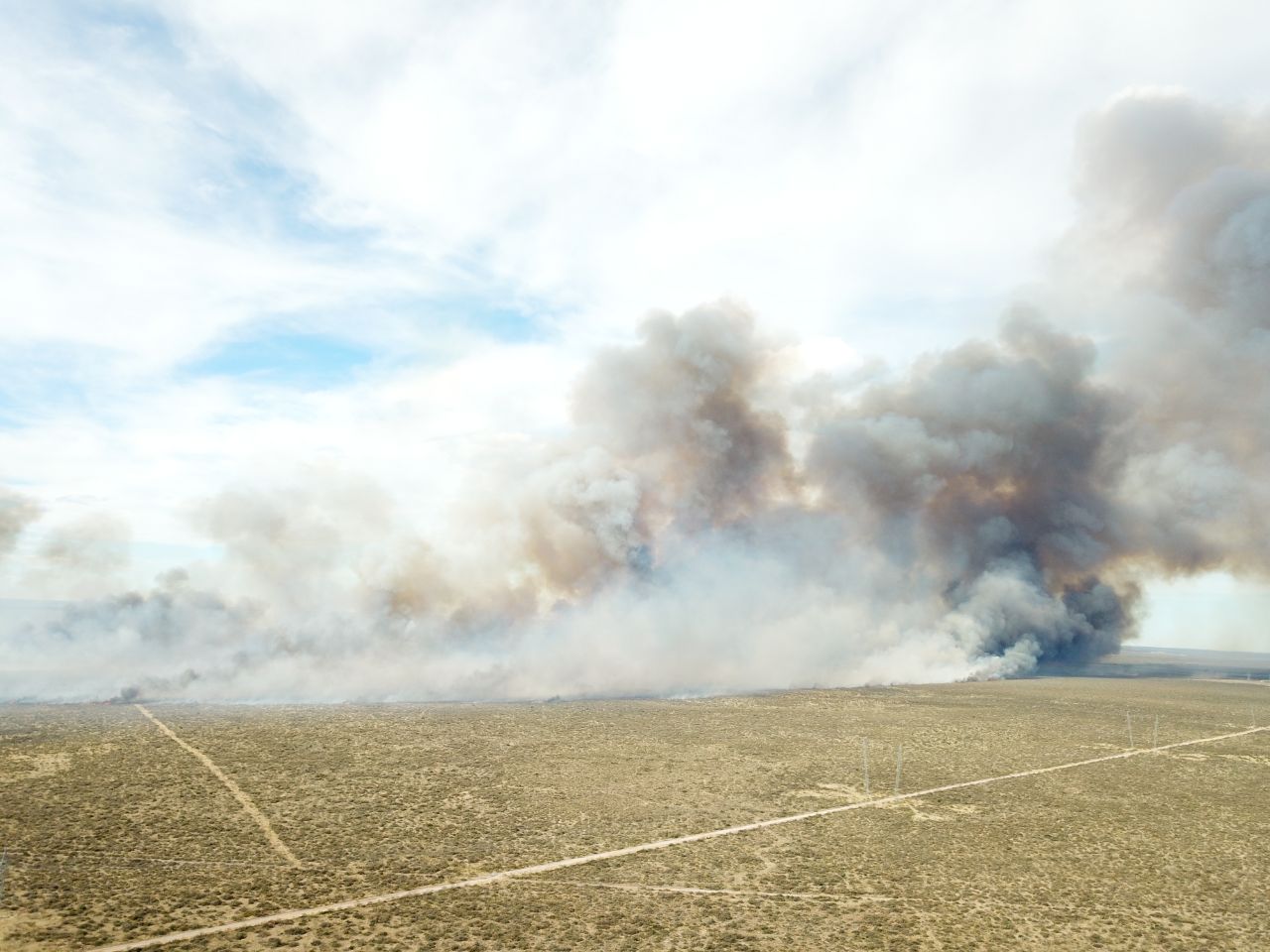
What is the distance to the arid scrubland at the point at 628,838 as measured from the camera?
17.7 m

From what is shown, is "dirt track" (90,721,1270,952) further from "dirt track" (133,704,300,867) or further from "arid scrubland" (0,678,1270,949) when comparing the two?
"arid scrubland" (0,678,1270,949)

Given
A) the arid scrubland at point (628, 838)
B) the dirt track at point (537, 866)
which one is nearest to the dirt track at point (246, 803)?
the dirt track at point (537, 866)

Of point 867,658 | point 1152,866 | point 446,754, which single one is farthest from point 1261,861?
point 867,658

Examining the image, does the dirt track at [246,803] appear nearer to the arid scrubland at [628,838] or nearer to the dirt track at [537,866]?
the dirt track at [537,866]

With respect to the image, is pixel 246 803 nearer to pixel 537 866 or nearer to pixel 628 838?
pixel 537 866

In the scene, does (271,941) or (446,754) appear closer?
(271,941)

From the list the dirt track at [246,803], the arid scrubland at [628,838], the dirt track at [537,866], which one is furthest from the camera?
the dirt track at [246,803]

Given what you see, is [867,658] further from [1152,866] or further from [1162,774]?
[1152,866]

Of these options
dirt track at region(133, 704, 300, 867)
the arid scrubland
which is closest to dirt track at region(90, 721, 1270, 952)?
dirt track at region(133, 704, 300, 867)

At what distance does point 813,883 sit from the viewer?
67.2 feet

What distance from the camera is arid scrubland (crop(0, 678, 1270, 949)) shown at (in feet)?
58.2

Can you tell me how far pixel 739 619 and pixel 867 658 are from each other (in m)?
15.9

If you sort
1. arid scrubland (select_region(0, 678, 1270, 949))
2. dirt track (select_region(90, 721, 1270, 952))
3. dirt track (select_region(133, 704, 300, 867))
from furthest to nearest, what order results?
dirt track (select_region(133, 704, 300, 867)), arid scrubland (select_region(0, 678, 1270, 949)), dirt track (select_region(90, 721, 1270, 952))

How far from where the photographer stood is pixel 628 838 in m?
24.3
